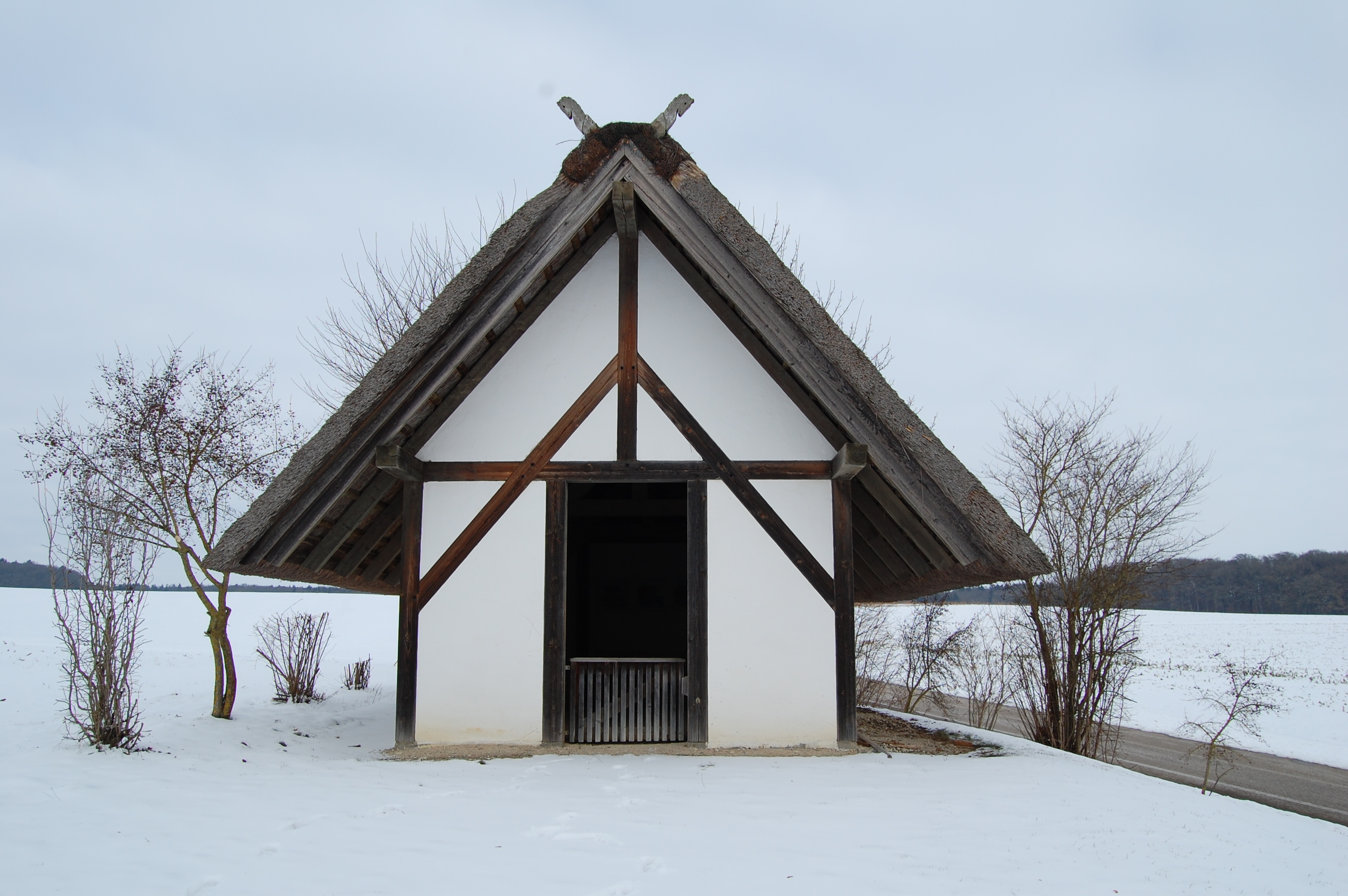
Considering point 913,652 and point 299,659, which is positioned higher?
point 299,659

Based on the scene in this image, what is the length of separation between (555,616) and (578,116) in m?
3.72

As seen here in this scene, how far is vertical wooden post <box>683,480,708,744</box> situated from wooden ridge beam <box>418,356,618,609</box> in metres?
0.97

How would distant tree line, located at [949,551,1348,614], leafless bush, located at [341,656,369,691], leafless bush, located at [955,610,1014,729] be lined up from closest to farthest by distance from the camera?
1. leafless bush, located at [341,656,369,691]
2. leafless bush, located at [955,610,1014,729]
3. distant tree line, located at [949,551,1348,614]

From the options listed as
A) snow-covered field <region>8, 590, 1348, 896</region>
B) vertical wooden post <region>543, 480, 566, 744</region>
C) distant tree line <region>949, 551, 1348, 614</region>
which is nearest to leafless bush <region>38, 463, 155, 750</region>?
snow-covered field <region>8, 590, 1348, 896</region>

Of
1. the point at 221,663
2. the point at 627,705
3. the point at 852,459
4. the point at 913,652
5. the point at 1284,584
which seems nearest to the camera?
the point at 852,459

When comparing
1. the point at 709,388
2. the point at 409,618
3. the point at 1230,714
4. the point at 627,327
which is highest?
the point at 627,327

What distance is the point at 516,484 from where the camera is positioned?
568 centimetres

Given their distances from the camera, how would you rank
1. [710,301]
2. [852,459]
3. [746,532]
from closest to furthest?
[852,459] → [746,532] → [710,301]

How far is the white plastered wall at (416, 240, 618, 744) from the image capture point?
5.47 meters

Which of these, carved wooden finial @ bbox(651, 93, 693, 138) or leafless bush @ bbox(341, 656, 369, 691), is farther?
leafless bush @ bbox(341, 656, 369, 691)

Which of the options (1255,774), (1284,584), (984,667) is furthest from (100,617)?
(1284,584)

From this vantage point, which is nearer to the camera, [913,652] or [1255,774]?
[1255,774]

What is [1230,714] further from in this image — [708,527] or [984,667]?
[708,527]

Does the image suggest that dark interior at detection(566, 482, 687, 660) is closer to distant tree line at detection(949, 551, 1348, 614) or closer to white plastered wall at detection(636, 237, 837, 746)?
white plastered wall at detection(636, 237, 837, 746)
